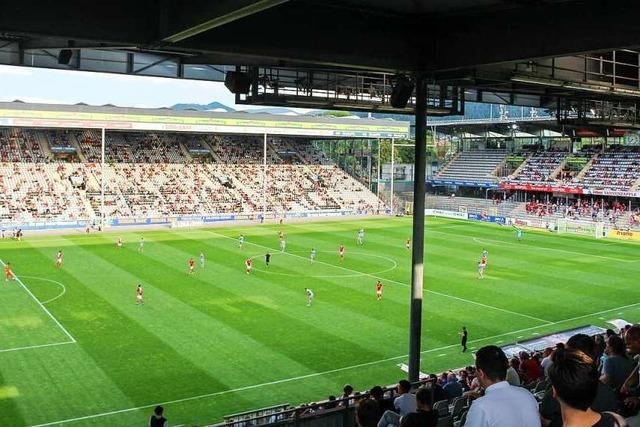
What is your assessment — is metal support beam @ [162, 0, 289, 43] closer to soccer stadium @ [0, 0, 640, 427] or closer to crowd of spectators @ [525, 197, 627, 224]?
soccer stadium @ [0, 0, 640, 427]

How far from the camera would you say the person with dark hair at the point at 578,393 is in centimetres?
390

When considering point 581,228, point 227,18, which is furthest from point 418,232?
point 581,228

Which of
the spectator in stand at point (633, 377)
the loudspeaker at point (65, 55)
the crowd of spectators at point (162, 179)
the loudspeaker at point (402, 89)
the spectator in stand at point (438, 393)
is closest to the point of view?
the spectator in stand at point (633, 377)

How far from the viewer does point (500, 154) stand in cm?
8106

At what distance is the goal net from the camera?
55.3 metres

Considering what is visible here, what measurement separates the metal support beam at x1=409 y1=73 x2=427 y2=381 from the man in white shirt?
35.3 feet

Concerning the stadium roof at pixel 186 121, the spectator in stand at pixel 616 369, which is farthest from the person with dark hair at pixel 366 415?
the stadium roof at pixel 186 121

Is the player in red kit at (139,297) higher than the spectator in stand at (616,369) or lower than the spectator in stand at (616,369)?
lower

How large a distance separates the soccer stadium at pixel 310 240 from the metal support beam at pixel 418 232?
0.06 meters

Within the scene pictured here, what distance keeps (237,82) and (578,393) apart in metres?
13.2

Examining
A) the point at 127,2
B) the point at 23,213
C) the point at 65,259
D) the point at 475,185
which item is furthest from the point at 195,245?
the point at 475,185

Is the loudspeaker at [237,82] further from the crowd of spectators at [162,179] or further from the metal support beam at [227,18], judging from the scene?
the crowd of spectators at [162,179]

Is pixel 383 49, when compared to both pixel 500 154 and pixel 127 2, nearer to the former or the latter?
pixel 127 2

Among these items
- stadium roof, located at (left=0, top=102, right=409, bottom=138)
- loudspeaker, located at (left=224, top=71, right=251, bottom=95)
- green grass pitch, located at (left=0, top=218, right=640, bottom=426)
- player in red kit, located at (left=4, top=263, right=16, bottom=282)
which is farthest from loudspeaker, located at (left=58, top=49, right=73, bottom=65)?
stadium roof, located at (left=0, top=102, right=409, bottom=138)
